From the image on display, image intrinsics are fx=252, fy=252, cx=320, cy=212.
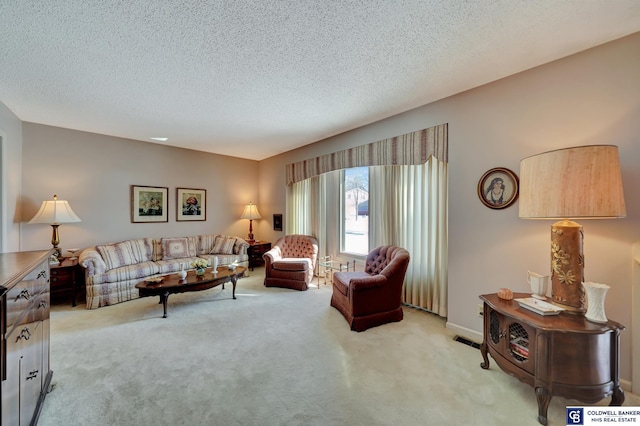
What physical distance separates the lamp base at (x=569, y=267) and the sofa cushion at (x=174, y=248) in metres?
5.46

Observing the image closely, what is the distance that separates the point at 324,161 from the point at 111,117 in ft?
10.8

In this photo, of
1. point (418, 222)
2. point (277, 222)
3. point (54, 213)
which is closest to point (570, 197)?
point (418, 222)

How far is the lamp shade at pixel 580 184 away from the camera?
1547mm

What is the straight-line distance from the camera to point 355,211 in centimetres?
457

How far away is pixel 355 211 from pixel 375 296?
1.91m

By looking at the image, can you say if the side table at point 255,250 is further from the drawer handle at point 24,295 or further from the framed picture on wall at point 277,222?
the drawer handle at point 24,295


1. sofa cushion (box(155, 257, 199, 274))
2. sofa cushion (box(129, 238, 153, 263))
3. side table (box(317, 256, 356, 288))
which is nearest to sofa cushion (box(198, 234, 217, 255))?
sofa cushion (box(155, 257, 199, 274))

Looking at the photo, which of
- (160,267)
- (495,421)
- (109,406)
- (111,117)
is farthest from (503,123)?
(160,267)

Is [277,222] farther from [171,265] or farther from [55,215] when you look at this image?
[55,215]

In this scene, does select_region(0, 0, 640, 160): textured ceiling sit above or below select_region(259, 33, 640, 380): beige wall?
above

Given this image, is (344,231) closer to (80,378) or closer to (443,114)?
(443,114)

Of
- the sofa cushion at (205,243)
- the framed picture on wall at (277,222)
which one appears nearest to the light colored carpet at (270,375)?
the sofa cushion at (205,243)

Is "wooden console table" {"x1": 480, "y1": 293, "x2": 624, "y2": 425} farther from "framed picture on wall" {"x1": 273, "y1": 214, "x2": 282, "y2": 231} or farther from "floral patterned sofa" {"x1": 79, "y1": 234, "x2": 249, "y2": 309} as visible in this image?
"framed picture on wall" {"x1": 273, "y1": 214, "x2": 282, "y2": 231}

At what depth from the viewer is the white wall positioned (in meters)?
3.17
